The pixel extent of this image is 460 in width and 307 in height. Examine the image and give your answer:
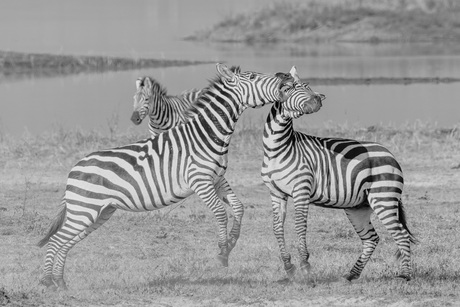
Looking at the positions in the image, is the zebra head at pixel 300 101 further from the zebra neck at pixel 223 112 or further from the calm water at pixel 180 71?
the calm water at pixel 180 71

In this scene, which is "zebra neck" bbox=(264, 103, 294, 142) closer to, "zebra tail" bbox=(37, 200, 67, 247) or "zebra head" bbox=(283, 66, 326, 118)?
"zebra head" bbox=(283, 66, 326, 118)

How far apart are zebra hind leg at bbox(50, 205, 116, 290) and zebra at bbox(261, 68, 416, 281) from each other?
1.46 meters

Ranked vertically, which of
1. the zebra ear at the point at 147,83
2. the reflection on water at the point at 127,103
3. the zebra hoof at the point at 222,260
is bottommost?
the reflection on water at the point at 127,103

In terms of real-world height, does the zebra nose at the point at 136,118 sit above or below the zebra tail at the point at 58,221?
above

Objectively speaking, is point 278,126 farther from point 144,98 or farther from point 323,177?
point 144,98

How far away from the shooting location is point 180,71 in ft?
120

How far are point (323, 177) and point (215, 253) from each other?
222 cm

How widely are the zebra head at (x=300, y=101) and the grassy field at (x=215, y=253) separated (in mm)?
1481

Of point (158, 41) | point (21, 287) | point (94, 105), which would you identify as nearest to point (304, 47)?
point (158, 41)

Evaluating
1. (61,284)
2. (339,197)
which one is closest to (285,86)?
(339,197)

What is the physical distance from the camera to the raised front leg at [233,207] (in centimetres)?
901

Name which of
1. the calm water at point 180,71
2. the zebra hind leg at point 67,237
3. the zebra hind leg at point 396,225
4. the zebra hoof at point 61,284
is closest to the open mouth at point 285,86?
the zebra hind leg at point 396,225

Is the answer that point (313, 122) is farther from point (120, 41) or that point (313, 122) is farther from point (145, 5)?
point (145, 5)

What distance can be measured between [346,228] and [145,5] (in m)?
66.4
